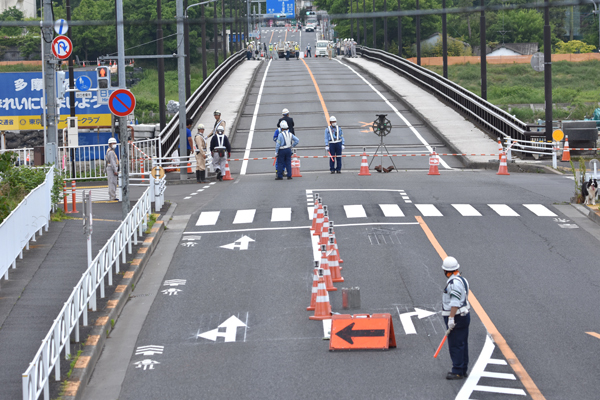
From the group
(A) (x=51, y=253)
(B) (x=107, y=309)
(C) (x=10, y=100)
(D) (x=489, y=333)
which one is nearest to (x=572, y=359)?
(D) (x=489, y=333)

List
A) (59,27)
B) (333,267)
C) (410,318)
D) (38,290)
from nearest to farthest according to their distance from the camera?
(410,318) → (38,290) → (333,267) → (59,27)

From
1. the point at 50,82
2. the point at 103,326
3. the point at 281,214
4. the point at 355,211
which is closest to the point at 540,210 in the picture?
the point at 355,211

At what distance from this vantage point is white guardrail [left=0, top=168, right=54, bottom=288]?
12969 millimetres

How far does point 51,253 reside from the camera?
595 inches

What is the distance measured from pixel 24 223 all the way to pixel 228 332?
212 inches

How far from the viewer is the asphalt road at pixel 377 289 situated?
9.54 metres

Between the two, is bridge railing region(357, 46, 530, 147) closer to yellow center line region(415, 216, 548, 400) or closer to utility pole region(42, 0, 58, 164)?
utility pole region(42, 0, 58, 164)

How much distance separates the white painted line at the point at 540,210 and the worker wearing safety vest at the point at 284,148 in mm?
7576

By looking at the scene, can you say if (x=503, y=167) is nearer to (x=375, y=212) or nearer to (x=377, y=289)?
(x=375, y=212)

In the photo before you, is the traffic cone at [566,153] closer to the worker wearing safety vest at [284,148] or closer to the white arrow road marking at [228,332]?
the worker wearing safety vest at [284,148]

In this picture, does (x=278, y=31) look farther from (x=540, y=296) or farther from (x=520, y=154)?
(x=540, y=296)

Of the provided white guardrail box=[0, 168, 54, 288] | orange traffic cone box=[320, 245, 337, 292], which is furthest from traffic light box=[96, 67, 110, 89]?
orange traffic cone box=[320, 245, 337, 292]

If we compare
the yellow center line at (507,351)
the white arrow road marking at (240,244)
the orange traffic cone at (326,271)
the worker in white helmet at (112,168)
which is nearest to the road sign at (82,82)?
the worker in white helmet at (112,168)

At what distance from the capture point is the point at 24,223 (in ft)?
48.4
